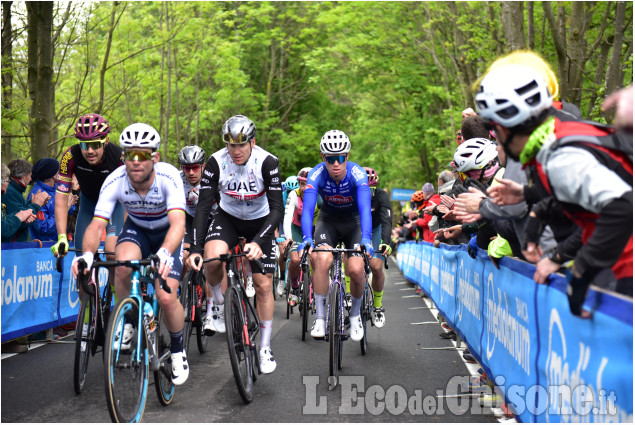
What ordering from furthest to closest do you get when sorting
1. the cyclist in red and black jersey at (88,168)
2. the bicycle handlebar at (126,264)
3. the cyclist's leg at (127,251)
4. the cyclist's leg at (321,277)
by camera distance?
the cyclist's leg at (321,277) < the cyclist in red and black jersey at (88,168) < the cyclist's leg at (127,251) < the bicycle handlebar at (126,264)

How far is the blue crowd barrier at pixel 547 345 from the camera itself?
10.8ft

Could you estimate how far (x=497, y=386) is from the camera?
586cm

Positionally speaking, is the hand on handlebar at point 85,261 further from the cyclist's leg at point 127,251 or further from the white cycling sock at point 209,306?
the white cycling sock at point 209,306

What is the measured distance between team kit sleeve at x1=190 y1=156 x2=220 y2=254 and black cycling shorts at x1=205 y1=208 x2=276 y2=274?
0.32 meters

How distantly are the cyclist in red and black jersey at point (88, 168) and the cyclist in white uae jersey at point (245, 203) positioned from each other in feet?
3.53

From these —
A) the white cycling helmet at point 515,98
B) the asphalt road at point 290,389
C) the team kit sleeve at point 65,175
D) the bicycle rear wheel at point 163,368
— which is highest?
the white cycling helmet at point 515,98

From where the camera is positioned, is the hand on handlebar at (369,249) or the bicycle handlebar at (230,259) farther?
the hand on handlebar at (369,249)

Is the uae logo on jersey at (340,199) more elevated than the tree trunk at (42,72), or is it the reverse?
the tree trunk at (42,72)

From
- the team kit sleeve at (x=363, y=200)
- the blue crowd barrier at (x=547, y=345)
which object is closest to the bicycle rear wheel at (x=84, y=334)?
the team kit sleeve at (x=363, y=200)

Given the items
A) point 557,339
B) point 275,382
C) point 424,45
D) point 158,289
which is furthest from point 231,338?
point 424,45

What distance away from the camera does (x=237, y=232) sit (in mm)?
7379

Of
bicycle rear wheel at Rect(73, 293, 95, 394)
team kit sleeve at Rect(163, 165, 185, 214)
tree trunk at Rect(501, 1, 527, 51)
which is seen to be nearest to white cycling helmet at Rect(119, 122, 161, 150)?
team kit sleeve at Rect(163, 165, 185, 214)

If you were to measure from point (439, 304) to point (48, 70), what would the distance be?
8563mm

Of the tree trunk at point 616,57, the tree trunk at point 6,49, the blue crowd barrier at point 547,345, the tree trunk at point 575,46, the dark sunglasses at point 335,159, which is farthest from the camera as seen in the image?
the tree trunk at point 575,46
